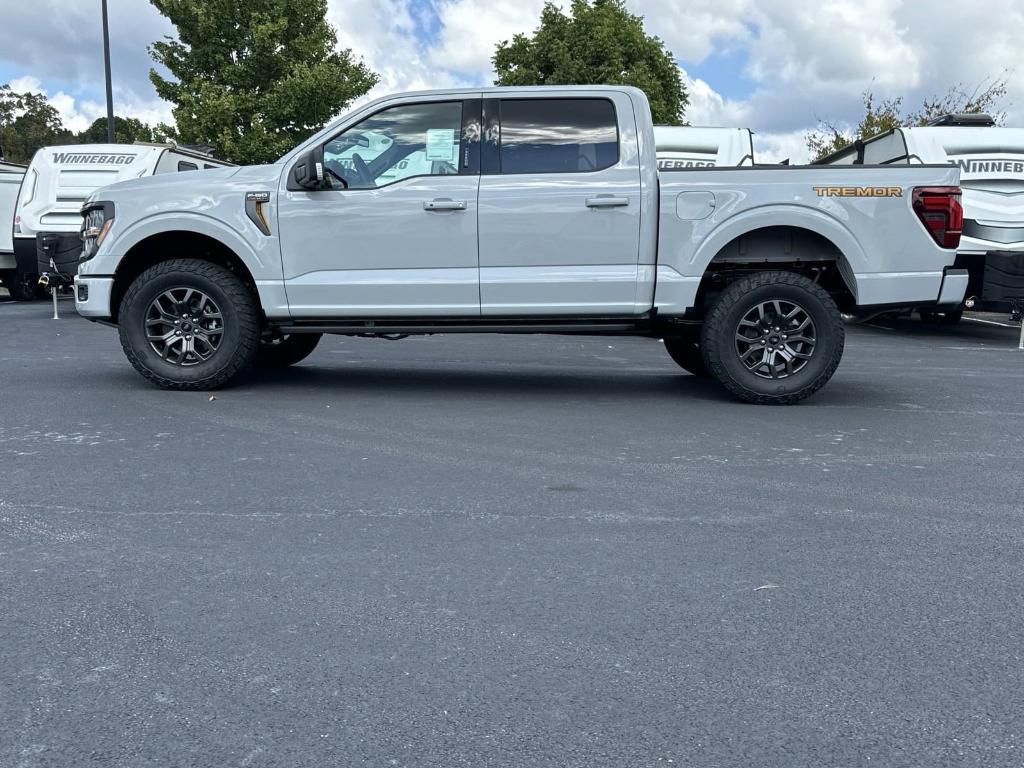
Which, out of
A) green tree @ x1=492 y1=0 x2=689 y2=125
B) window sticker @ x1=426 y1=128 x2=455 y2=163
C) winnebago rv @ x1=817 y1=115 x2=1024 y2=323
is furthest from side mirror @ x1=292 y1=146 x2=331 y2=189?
green tree @ x1=492 y1=0 x2=689 y2=125

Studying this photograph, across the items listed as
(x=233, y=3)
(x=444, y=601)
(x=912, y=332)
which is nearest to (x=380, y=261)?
(x=444, y=601)

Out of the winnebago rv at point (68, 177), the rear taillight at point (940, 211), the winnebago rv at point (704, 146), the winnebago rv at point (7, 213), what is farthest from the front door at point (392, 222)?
the winnebago rv at point (7, 213)

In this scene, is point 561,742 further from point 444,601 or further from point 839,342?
point 839,342

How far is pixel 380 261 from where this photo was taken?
718 cm

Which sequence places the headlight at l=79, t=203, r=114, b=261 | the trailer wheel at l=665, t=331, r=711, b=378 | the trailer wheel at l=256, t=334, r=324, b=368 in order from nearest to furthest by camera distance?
the headlight at l=79, t=203, r=114, b=261 → the trailer wheel at l=665, t=331, r=711, b=378 → the trailer wheel at l=256, t=334, r=324, b=368

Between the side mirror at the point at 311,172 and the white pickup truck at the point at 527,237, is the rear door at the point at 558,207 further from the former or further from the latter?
the side mirror at the point at 311,172

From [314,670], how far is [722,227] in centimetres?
499

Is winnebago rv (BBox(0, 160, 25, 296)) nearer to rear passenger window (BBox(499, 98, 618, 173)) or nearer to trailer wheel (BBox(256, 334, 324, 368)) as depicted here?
trailer wheel (BBox(256, 334, 324, 368))

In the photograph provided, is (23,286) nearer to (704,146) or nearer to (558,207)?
(704,146)

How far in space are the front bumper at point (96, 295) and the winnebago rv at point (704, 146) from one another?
897cm

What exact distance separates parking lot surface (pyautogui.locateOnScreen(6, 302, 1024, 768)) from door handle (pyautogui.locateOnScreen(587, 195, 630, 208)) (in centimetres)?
139

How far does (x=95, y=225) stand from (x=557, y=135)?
11.1 ft

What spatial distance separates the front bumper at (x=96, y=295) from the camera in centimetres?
749

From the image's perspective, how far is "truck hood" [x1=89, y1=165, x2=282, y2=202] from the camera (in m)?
7.26
